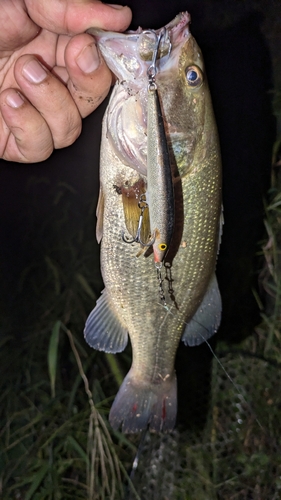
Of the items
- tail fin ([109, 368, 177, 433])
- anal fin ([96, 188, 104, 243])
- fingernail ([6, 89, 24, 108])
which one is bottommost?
tail fin ([109, 368, 177, 433])

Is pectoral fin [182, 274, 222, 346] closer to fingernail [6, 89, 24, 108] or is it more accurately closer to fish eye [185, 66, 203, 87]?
fish eye [185, 66, 203, 87]

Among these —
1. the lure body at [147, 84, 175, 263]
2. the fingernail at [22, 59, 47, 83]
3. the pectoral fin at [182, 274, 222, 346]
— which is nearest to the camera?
the lure body at [147, 84, 175, 263]

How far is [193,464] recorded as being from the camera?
7.52 feet

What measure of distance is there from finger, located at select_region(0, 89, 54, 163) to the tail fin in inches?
41.1

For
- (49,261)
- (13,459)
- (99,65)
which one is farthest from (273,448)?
(99,65)

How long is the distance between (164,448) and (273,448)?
2.15ft

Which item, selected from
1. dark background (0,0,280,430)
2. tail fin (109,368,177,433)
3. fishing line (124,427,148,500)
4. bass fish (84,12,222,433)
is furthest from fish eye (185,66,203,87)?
fishing line (124,427,148,500)

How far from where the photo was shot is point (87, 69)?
118 cm

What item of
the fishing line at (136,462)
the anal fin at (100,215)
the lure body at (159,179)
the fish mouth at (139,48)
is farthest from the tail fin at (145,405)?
the fish mouth at (139,48)

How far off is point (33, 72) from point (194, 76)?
1.95 feet

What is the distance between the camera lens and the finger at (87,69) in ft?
3.68

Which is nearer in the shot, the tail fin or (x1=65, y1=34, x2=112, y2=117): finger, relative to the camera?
(x1=65, y1=34, x2=112, y2=117): finger

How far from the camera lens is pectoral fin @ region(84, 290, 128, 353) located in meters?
1.46

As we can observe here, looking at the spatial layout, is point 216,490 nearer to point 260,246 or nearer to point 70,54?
point 260,246
